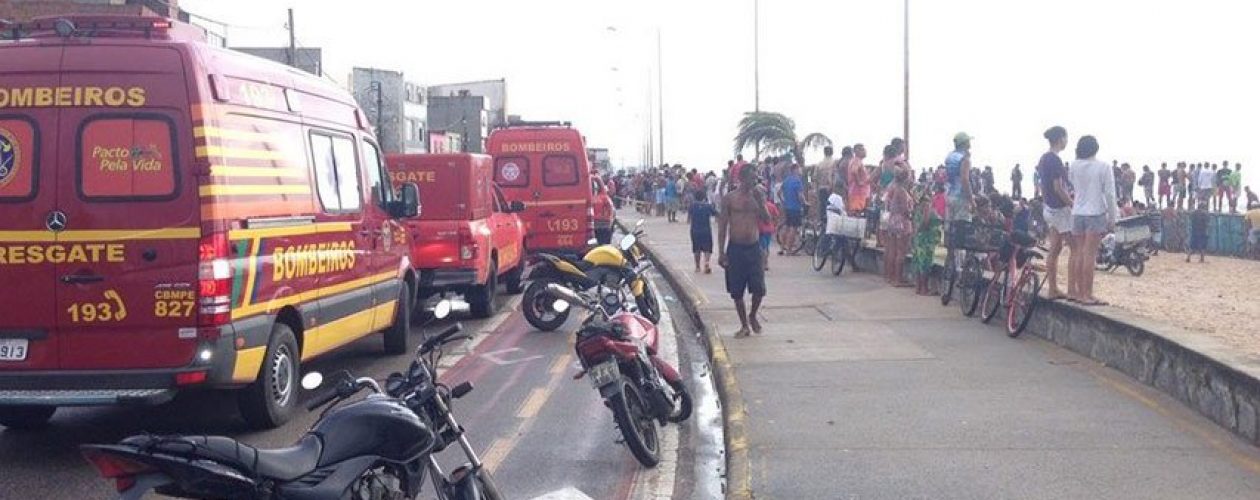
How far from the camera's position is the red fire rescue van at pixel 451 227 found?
15367 mm

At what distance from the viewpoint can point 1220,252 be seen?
3027cm

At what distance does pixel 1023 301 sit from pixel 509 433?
228 inches

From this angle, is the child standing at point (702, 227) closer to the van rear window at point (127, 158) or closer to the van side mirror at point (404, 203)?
the van side mirror at point (404, 203)

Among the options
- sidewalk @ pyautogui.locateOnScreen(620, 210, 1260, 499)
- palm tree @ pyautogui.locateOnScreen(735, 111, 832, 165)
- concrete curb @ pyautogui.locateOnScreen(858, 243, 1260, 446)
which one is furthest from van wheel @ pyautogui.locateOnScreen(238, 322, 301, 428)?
palm tree @ pyautogui.locateOnScreen(735, 111, 832, 165)

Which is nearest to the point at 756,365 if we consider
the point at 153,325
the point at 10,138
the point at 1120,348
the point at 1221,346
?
the point at 1120,348

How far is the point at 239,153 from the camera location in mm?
8773

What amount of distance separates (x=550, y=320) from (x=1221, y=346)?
24.5 ft

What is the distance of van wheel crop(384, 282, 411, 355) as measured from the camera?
501 inches

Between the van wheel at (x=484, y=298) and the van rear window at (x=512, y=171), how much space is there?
568 centimetres

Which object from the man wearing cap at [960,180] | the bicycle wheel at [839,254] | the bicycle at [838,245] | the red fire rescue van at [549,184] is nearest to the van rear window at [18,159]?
the man wearing cap at [960,180]

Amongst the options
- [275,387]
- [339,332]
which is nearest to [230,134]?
[275,387]

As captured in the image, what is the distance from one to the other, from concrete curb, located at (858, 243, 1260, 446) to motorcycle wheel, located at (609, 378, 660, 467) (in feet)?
11.5

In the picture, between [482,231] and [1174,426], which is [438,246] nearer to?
[482,231]

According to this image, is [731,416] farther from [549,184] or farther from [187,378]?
[549,184]
